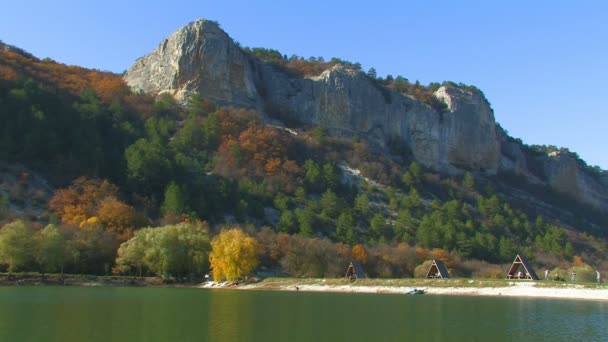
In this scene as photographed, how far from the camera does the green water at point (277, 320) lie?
938 inches

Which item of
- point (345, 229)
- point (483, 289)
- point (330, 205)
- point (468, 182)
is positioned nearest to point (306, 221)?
point (345, 229)

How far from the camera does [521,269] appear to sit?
63438 millimetres


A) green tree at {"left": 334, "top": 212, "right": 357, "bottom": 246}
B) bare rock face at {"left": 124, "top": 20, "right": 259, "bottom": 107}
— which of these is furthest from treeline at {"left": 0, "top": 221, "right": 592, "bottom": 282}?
bare rock face at {"left": 124, "top": 20, "right": 259, "bottom": 107}

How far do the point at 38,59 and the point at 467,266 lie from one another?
9573cm

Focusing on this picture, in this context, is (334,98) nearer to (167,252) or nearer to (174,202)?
(174,202)

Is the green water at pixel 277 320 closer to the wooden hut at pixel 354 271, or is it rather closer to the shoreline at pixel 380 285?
the shoreline at pixel 380 285

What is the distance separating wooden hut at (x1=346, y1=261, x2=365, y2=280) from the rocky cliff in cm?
6298

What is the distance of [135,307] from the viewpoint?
1321 inches

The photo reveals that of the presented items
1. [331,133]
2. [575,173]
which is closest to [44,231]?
[331,133]

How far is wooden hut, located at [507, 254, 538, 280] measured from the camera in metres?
60.2

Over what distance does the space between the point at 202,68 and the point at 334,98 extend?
2893 cm

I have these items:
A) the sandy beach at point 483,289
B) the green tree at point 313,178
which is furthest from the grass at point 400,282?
the green tree at point 313,178

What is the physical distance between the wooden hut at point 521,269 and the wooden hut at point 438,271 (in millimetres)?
6663

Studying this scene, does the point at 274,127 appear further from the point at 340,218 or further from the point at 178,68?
the point at 340,218
